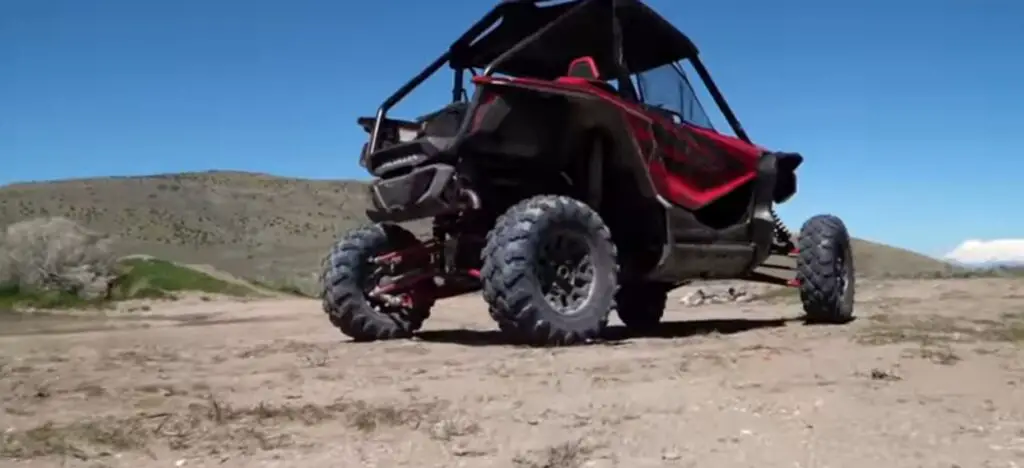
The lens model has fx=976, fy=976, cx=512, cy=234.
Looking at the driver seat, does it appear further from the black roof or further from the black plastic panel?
the black plastic panel

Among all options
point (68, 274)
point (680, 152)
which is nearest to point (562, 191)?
point (680, 152)

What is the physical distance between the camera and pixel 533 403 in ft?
12.5

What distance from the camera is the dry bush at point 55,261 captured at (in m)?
16.4

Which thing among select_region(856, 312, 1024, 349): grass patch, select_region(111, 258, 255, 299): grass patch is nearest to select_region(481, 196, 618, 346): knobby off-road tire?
select_region(856, 312, 1024, 349): grass patch

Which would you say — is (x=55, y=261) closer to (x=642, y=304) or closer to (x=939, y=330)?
(x=642, y=304)

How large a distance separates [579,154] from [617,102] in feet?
1.96

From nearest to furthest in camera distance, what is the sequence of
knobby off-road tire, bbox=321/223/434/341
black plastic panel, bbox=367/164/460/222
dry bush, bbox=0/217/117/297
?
black plastic panel, bbox=367/164/460/222 < knobby off-road tire, bbox=321/223/434/341 < dry bush, bbox=0/217/117/297

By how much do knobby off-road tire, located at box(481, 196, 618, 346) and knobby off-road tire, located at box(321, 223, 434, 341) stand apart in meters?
1.46

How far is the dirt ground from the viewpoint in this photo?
2965mm

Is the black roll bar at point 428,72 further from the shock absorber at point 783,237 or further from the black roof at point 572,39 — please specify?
the shock absorber at point 783,237

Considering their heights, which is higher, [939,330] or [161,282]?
[939,330]

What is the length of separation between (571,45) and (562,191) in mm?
1166

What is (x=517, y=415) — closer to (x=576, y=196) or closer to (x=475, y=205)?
(x=475, y=205)

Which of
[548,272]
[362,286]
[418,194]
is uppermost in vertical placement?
[418,194]
